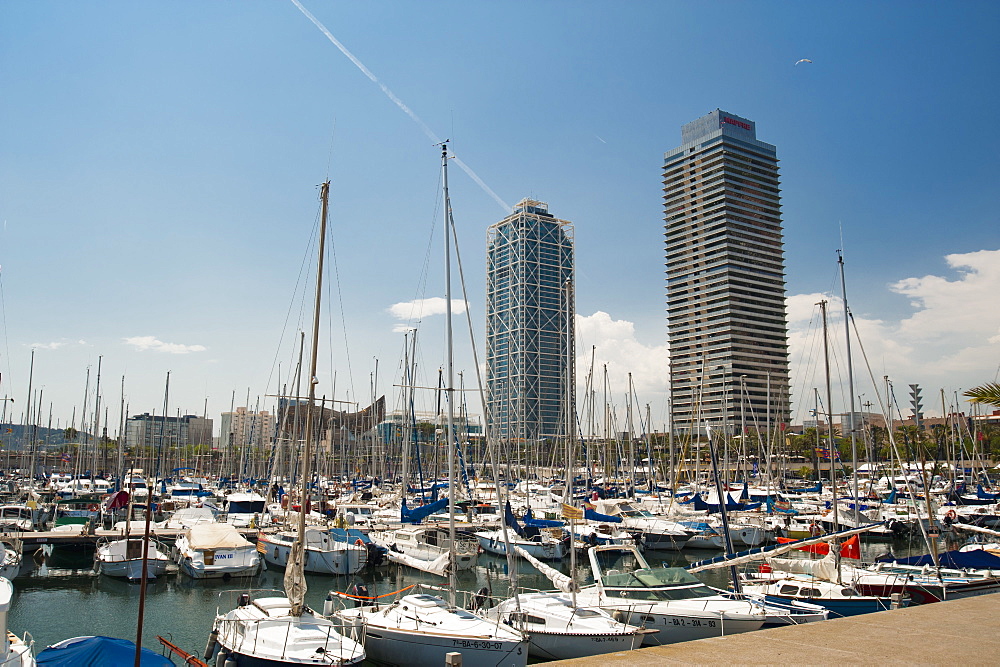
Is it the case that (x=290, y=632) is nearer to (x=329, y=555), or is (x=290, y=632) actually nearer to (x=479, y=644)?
(x=479, y=644)

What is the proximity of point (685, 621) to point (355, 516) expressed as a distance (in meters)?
30.1

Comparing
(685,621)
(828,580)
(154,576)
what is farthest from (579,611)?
(154,576)

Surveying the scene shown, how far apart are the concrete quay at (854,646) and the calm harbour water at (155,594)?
13756 mm

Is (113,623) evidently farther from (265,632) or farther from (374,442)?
(374,442)

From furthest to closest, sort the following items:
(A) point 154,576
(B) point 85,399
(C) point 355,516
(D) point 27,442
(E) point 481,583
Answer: (D) point 27,442 < (B) point 85,399 < (C) point 355,516 < (E) point 481,583 < (A) point 154,576

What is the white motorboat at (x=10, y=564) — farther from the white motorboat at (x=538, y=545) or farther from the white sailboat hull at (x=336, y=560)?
the white motorboat at (x=538, y=545)

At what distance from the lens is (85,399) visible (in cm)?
7700

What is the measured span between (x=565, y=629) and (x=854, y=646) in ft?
37.0

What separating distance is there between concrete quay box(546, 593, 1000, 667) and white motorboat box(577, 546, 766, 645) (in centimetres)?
973

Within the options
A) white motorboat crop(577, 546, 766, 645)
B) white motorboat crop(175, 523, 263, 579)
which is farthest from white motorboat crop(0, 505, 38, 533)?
white motorboat crop(577, 546, 766, 645)

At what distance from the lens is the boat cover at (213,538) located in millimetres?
31570

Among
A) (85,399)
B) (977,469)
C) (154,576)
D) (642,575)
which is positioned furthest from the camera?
(977,469)

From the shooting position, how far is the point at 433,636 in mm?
17938

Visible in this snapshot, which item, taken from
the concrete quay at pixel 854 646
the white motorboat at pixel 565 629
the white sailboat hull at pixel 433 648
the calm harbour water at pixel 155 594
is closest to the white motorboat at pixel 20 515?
the calm harbour water at pixel 155 594
